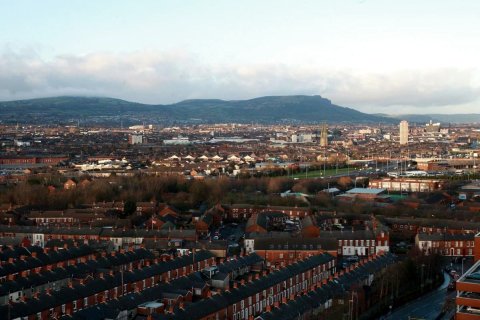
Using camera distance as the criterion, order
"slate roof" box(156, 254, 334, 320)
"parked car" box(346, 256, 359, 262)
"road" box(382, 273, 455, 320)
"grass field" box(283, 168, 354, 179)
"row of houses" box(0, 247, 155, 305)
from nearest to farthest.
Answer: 1. "slate roof" box(156, 254, 334, 320)
2. "row of houses" box(0, 247, 155, 305)
3. "road" box(382, 273, 455, 320)
4. "parked car" box(346, 256, 359, 262)
5. "grass field" box(283, 168, 354, 179)

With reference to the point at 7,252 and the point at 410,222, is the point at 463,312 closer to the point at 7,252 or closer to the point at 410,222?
the point at 7,252

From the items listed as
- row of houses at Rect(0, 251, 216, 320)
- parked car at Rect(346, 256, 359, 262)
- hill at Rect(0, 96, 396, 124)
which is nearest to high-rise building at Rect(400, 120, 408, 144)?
hill at Rect(0, 96, 396, 124)

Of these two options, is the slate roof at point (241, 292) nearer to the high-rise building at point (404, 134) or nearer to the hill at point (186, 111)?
the high-rise building at point (404, 134)

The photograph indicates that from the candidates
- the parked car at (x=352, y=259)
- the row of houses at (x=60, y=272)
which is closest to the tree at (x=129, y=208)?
the row of houses at (x=60, y=272)

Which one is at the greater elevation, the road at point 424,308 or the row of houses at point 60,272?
the row of houses at point 60,272

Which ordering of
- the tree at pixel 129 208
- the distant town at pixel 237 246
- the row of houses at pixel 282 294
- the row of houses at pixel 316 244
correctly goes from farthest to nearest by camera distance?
the tree at pixel 129 208 < the row of houses at pixel 316 244 < the distant town at pixel 237 246 < the row of houses at pixel 282 294

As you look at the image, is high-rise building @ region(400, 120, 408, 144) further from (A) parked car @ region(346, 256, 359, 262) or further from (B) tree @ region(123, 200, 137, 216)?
(A) parked car @ region(346, 256, 359, 262)
